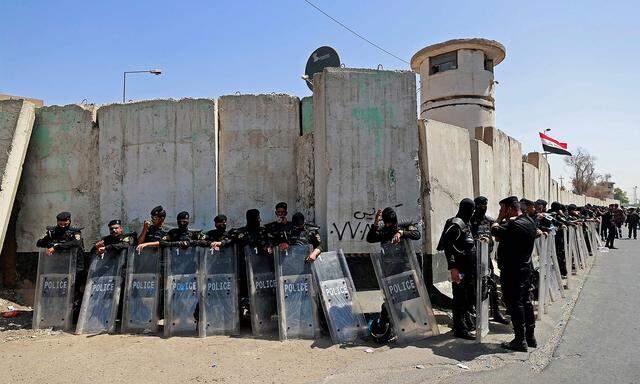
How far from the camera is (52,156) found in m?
7.72

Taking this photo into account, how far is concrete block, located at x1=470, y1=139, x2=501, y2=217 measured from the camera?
29.8 feet

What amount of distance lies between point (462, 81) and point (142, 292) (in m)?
10.9

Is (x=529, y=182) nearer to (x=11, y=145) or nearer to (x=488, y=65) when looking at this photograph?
(x=488, y=65)

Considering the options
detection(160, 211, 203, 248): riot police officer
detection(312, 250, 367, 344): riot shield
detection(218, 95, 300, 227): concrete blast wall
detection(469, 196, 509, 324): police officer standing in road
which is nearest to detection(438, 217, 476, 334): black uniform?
detection(469, 196, 509, 324): police officer standing in road

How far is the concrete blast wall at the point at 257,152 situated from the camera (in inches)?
286

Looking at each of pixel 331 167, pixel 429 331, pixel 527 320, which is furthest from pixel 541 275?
pixel 331 167

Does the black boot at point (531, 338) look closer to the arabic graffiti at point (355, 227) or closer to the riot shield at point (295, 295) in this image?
the riot shield at point (295, 295)

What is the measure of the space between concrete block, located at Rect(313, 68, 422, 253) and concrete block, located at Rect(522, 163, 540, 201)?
→ 28.3ft

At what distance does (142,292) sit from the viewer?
5.83 meters

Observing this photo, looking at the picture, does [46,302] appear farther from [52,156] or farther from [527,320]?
[527,320]

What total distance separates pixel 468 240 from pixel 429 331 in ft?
3.91

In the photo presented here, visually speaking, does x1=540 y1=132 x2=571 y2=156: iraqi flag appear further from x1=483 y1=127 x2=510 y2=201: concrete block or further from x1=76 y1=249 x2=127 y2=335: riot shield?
x1=76 y1=249 x2=127 y2=335: riot shield

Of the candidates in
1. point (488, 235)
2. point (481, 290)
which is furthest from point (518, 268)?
point (488, 235)

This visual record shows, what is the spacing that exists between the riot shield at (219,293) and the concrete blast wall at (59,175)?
290 cm
